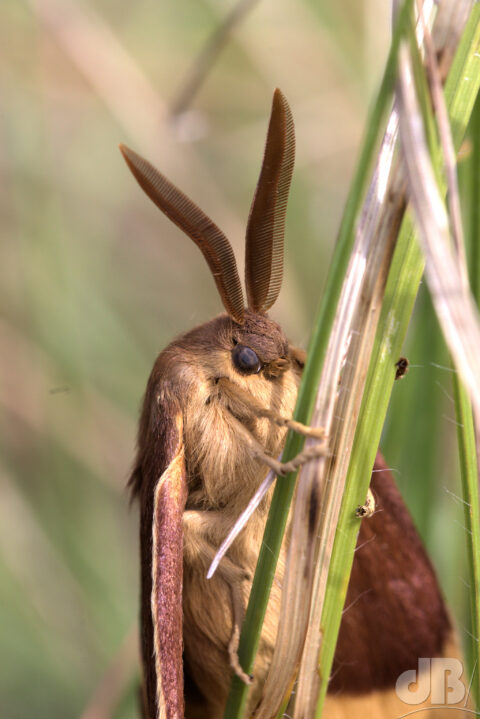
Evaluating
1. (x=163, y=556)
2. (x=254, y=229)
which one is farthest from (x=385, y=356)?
(x=163, y=556)

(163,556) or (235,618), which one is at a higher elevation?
(163,556)

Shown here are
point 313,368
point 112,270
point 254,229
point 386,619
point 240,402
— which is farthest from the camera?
point 112,270

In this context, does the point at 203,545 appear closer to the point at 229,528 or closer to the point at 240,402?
the point at 229,528

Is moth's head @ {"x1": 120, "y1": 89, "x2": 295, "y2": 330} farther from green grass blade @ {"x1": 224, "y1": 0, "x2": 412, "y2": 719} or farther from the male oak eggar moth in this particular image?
green grass blade @ {"x1": 224, "y1": 0, "x2": 412, "y2": 719}

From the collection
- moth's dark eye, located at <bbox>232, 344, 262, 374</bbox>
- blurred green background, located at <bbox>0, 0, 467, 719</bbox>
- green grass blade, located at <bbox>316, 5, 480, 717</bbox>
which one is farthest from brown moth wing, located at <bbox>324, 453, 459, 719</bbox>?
green grass blade, located at <bbox>316, 5, 480, 717</bbox>

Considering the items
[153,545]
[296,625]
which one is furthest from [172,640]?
[296,625]

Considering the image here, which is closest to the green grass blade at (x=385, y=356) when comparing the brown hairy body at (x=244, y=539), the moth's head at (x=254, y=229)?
the moth's head at (x=254, y=229)

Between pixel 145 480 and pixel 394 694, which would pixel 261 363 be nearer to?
pixel 145 480
